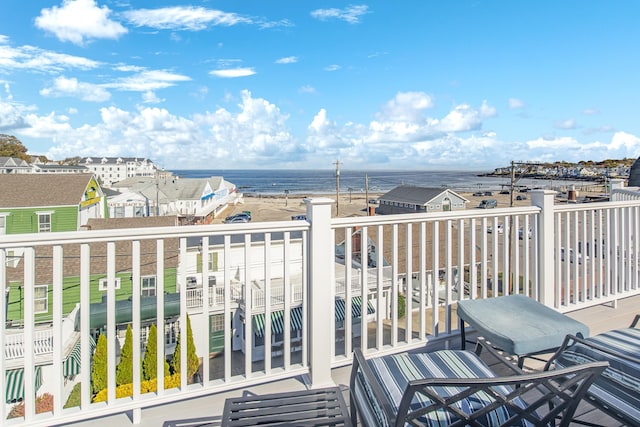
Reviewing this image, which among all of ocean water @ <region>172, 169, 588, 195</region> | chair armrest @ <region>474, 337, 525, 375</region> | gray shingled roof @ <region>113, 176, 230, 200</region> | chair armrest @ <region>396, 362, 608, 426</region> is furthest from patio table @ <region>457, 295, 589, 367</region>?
gray shingled roof @ <region>113, 176, 230, 200</region>

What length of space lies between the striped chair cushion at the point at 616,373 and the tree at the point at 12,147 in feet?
200

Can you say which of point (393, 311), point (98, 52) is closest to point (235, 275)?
point (393, 311)

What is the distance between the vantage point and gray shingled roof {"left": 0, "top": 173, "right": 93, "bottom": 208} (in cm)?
1402

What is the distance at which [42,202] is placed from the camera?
14.4m

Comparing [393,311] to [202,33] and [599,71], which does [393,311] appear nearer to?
[599,71]

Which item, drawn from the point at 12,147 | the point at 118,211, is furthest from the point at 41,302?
the point at 12,147

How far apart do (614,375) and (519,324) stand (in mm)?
563

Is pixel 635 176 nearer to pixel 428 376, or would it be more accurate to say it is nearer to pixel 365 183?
pixel 428 376

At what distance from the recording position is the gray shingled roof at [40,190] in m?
14.0

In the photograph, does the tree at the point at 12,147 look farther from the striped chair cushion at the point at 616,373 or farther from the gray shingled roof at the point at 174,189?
the striped chair cushion at the point at 616,373

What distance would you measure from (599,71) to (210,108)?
53053 mm

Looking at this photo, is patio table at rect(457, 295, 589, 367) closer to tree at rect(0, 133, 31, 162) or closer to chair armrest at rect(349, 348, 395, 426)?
chair armrest at rect(349, 348, 395, 426)

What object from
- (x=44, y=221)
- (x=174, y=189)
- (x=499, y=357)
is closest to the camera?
(x=499, y=357)

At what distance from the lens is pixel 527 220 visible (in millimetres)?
2922
